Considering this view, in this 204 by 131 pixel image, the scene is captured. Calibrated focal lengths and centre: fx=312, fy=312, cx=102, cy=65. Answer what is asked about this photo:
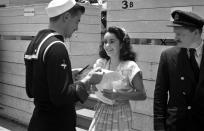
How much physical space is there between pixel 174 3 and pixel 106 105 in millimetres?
1217

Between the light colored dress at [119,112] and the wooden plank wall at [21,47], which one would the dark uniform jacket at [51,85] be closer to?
the light colored dress at [119,112]

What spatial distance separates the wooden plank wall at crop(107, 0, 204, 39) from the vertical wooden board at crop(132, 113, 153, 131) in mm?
879

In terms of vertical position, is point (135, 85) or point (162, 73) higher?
point (162, 73)

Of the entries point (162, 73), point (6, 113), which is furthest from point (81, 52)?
point (162, 73)

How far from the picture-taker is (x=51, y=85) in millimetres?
1990

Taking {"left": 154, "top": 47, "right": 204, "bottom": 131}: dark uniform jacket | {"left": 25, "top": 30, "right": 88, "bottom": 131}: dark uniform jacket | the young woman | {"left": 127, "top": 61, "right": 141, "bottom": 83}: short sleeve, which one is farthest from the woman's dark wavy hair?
{"left": 25, "top": 30, "right": 88, "bottom": 131}: dark uniform jacket

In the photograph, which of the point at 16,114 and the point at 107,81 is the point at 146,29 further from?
the point at 16,114

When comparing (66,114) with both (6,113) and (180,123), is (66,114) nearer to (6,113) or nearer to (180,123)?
(180,123)

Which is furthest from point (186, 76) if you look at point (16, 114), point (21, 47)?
point (16, 114)

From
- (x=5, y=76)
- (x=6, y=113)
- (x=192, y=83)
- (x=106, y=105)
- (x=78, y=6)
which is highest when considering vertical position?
(x=78, y=6)

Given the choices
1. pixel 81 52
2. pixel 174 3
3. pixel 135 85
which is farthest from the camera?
pixel 81 52

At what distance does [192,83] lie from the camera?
7.21 ft

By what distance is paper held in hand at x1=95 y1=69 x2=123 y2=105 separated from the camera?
8.41 ft

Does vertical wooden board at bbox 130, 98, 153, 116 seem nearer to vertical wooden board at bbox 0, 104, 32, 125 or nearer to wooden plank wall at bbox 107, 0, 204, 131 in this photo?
wooden plank wall at bbox 107, 0, 204, 131
